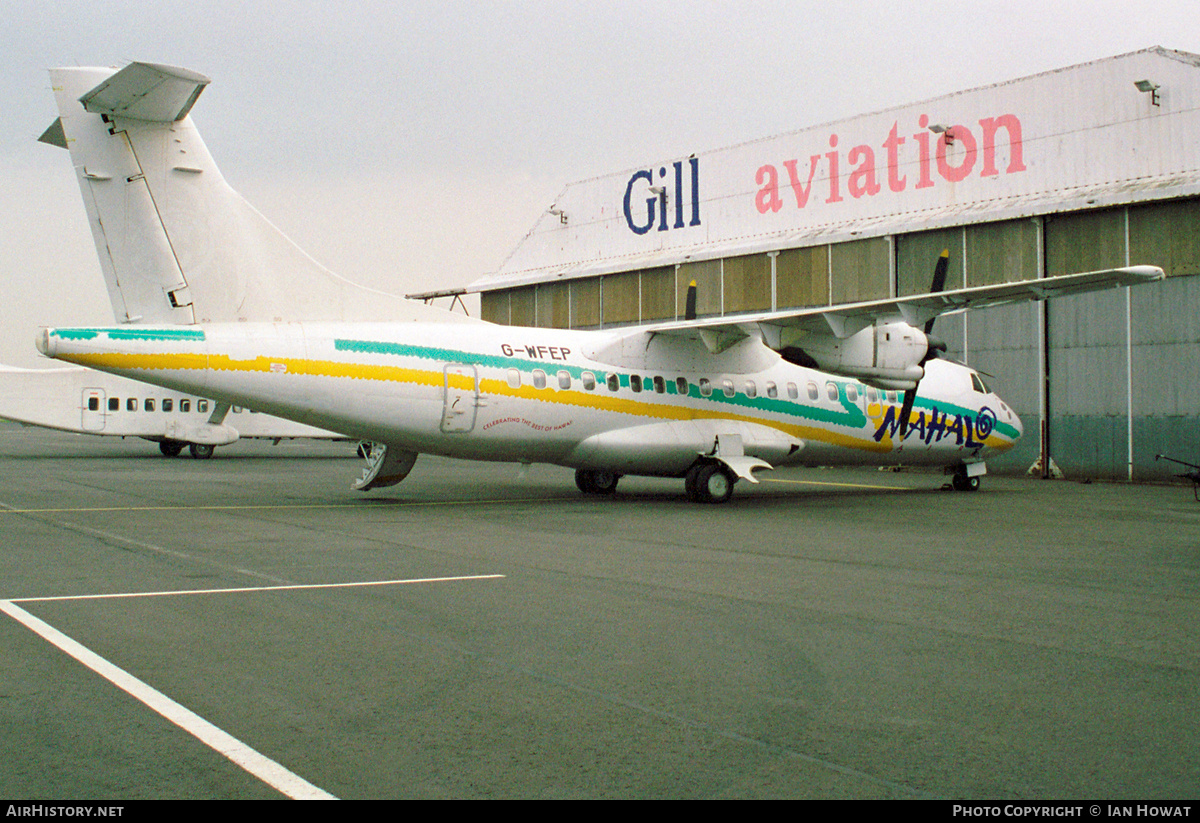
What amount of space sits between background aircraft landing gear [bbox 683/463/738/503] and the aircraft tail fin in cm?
733

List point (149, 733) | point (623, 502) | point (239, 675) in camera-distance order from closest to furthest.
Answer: point (149, 733) → point (239, 675) → point (623, 502)

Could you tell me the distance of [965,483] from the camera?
72.9 ft

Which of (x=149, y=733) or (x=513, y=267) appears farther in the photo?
(x=513, y=267)

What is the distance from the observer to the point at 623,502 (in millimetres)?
18688

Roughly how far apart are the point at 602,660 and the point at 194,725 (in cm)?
247

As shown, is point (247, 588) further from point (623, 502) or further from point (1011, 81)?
point (1011, 81)

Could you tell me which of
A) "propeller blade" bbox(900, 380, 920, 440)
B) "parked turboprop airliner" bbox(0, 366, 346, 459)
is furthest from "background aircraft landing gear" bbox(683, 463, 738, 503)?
"parked turboprop airliner" bbox(0, 366, 346, 459)

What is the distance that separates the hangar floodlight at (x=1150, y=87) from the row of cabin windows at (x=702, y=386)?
10.4m

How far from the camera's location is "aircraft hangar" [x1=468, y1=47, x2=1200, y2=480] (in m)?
24.4

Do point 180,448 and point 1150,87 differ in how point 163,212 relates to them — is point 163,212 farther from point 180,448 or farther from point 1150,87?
point 180,448

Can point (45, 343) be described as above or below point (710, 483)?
above

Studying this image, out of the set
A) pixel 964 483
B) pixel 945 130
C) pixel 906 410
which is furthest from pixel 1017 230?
pixel 906 410

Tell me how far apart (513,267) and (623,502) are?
2470 centimetres
